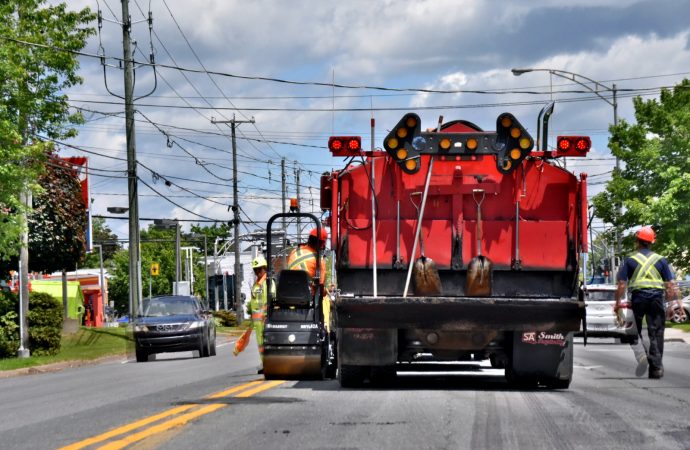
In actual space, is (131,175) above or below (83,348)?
above

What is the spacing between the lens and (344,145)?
41.0 ft

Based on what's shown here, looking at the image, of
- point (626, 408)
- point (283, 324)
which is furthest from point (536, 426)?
point (283, 324)

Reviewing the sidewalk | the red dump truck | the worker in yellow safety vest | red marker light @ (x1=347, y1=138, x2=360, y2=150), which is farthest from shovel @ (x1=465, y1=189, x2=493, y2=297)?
the sidewalk

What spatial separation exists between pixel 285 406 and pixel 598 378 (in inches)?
251

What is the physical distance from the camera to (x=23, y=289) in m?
27.8

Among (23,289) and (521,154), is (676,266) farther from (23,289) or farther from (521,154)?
(521,154)

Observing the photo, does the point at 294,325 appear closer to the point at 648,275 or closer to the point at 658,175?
the point at 648,275

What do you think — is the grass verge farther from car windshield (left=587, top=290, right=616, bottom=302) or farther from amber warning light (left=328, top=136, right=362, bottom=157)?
amber warning light (left=328, top=136, right=362, bottom=157)

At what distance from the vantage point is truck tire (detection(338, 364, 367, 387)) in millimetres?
12836

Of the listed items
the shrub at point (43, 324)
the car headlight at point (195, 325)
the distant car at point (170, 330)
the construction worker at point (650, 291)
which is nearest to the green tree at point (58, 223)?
the shrub at point (43, 324)

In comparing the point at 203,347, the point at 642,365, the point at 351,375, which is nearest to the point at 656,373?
the point at 642,365

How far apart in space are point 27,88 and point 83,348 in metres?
8.02

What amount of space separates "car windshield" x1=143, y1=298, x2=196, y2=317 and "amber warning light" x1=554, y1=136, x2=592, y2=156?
16.4 metres

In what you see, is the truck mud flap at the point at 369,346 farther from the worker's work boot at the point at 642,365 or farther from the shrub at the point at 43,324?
the shrub at the point at 43,324
